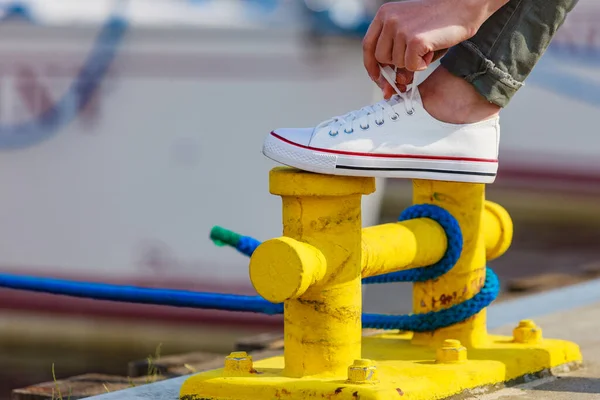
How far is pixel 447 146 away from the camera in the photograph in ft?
7.26

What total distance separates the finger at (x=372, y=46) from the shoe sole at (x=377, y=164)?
207 mm

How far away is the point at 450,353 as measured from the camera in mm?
2402

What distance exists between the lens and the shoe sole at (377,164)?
2.13 m

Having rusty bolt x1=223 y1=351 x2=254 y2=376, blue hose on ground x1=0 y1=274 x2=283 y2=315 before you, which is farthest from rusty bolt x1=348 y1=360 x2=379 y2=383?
blue hose on ground x1=0 y1=274 x2=283 y2=315

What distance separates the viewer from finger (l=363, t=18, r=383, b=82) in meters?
2.21

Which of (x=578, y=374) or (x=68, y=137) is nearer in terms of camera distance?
(x=578, y=374)

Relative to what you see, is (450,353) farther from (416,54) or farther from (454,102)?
(416,54)

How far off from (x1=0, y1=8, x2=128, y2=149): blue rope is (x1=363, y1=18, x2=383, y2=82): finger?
4361 mm

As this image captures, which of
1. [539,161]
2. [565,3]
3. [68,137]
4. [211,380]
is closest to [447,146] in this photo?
[565,3]

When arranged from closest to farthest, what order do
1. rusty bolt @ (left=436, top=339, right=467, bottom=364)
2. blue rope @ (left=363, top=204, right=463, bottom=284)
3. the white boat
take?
rusty bolt @ (left=436, top=339, right=467, bottom=364), blue rope @ (left=363, top=204, right=463, bottom=284), the white boat

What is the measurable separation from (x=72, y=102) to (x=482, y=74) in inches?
187

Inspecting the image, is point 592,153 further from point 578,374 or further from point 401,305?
point 578,374

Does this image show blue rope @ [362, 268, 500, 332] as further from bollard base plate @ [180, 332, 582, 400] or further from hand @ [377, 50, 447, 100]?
hand @ [377, 50, 447, 100]

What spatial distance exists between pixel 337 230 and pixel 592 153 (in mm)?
7235
